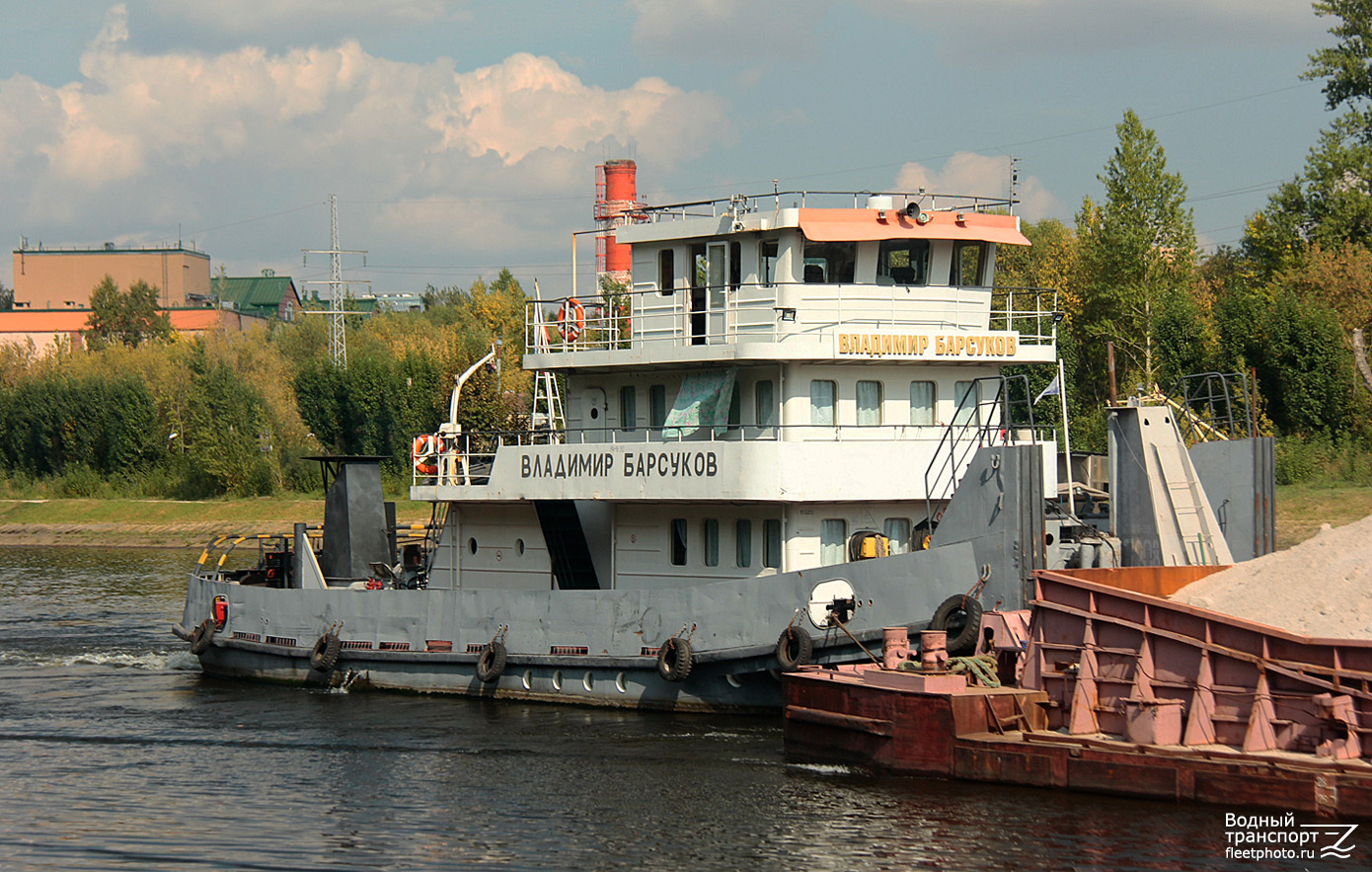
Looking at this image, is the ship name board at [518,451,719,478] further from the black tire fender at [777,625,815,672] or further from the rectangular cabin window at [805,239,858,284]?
the rectangular cabin window at [805,239,858,284]

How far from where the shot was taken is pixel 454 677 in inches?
769

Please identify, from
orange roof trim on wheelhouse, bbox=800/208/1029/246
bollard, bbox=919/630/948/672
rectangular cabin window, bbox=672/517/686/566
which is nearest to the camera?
bollard, bbox=919/630/948/672

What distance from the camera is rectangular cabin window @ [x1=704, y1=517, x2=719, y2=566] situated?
18.2m

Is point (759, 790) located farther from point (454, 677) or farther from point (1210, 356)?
point (1210, 356)

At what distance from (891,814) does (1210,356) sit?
33012 millimetres

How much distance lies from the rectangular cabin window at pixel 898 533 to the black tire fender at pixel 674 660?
279 cm

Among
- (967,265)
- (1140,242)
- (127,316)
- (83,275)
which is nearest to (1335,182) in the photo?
(1140,242)

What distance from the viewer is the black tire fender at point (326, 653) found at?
20453mm

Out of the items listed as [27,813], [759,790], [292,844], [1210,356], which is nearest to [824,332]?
[759,790]

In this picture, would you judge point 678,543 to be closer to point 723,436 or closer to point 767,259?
point 723,436

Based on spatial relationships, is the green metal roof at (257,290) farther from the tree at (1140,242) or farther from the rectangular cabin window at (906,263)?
the rectangular cabin window at (906,263)

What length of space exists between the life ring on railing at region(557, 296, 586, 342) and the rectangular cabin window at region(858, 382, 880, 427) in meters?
3.94

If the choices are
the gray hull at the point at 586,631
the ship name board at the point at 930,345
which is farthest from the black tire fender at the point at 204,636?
the ship name board at the point at 930,345

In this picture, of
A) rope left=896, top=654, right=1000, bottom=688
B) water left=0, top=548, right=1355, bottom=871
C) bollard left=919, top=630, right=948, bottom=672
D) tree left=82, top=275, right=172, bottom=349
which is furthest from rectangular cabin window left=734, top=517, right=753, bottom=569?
tree left=82, top=275, right=172, bottom=349
